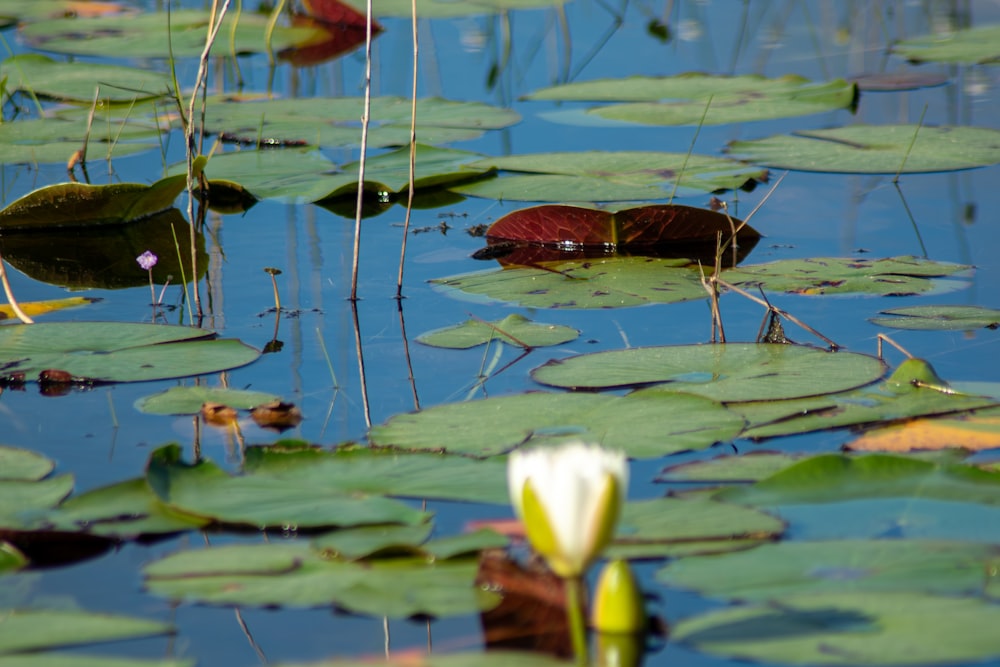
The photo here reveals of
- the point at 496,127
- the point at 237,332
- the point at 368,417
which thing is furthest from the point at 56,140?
the point at 368,417

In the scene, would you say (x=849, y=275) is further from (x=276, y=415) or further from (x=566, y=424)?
(x=276, y=415)

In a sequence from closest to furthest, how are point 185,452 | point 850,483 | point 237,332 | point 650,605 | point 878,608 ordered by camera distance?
point 878,608 < point 650,605 < point 850,483 < point 185,452 < point 237,332

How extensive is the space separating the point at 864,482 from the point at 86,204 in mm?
2216

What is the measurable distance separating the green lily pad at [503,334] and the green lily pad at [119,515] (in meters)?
0.82

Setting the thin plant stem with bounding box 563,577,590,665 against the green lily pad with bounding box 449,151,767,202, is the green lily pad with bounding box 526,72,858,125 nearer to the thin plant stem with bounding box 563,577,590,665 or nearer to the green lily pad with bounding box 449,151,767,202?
the green lily pad with bounding box 449,151,767,202

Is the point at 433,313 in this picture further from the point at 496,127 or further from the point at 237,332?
the point at 496,127

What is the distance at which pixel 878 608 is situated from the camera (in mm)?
1244

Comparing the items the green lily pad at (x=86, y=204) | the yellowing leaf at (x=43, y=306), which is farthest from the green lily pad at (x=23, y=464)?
the green lily pad at (x=86, y=204)

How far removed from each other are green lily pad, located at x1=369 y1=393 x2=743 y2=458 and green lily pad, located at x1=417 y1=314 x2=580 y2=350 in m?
0.37

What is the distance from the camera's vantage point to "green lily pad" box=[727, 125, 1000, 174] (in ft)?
11.3

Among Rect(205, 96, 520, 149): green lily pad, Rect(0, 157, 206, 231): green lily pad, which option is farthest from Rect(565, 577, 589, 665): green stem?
Rect(205, 96, 520, 149): green lily pad

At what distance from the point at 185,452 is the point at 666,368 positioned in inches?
32.0

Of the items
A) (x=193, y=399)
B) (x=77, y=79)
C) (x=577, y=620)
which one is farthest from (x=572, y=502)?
(x=77, y=79)

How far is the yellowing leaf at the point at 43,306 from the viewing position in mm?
2484
